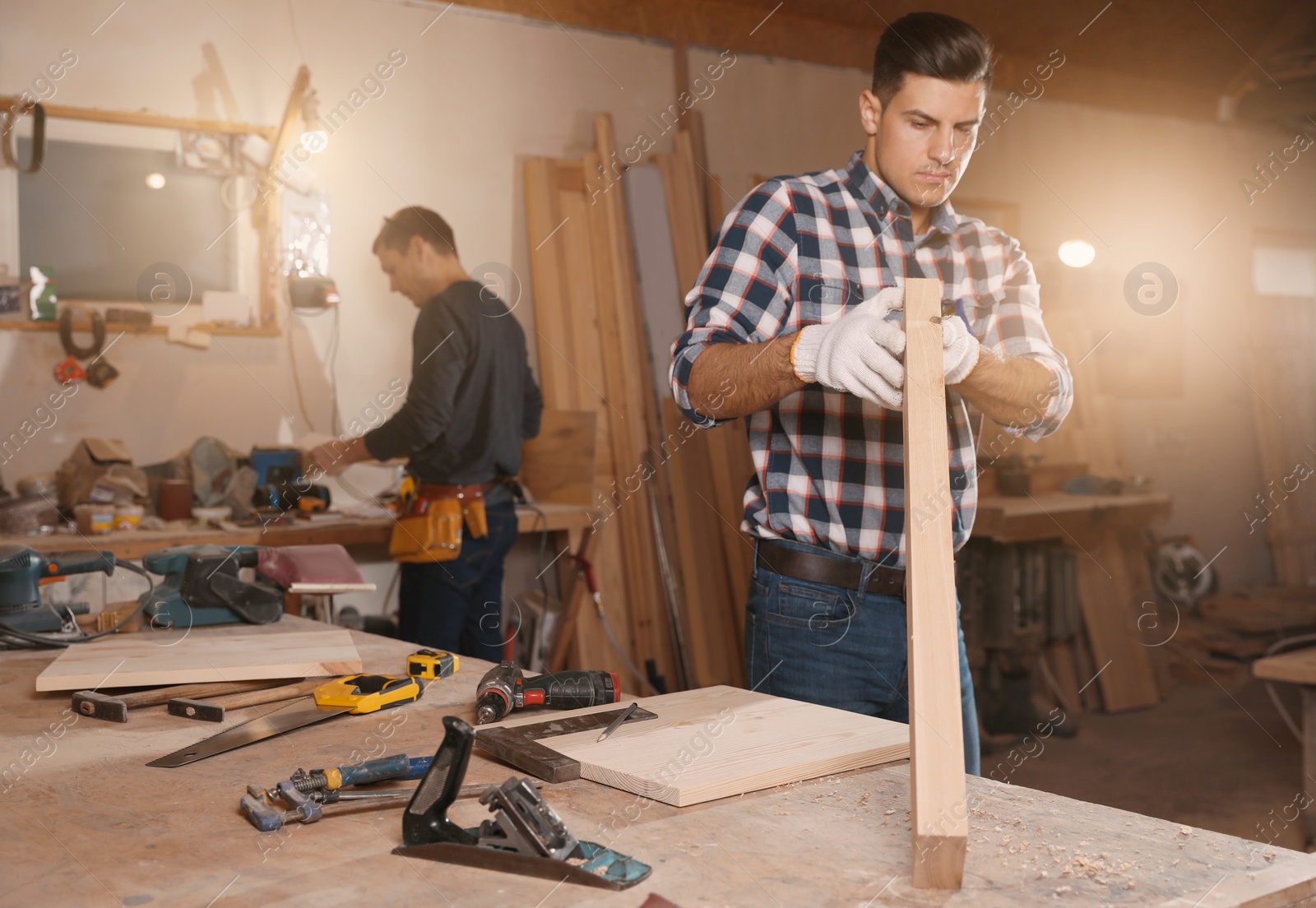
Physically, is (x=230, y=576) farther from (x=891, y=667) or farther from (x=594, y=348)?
(x=594, y=348)

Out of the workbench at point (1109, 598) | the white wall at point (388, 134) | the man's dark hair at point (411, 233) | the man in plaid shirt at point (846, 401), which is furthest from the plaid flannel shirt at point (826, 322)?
the workbench at point (1109, 598)

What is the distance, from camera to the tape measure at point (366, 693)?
137cm

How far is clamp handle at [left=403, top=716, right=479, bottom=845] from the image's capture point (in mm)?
896

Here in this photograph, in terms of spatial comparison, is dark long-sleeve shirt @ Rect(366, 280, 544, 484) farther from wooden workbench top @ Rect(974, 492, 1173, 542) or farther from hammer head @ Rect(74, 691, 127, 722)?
wooden workbench top @ Rect(974, 492, 1173, 542)

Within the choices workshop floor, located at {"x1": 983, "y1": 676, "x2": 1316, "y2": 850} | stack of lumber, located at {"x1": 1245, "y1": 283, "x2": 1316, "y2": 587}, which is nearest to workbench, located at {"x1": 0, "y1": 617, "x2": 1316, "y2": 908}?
workshop floor, located at {"x1": 983, "y1": 676, "x2": 1316, "y2": 850}

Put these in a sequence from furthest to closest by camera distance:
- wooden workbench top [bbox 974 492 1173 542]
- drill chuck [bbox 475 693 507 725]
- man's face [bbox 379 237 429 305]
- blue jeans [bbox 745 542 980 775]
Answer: wooden workbench top [bbox 974 492 1173 542] < man's face [bbox 379 237 429 305] < blue jeans [bbox 745 542 980 775] < drill chuck [bbox 475 693 507 725]

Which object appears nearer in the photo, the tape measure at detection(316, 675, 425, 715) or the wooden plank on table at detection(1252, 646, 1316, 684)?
the tape measure at detection(316, 675, 425, 715)

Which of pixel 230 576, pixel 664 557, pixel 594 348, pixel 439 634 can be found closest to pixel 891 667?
pixel 230 576

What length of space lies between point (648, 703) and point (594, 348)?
324cm

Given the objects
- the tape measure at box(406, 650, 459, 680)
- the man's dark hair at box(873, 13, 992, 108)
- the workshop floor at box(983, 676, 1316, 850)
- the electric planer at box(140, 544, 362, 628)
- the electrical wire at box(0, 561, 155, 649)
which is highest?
the man's dark hair at box(873, 13, 992, 108)

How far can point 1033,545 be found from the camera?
465 centimetres

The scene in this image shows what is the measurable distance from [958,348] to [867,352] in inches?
4.9

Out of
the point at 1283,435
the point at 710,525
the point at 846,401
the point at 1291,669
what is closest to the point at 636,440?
the point at 710,525

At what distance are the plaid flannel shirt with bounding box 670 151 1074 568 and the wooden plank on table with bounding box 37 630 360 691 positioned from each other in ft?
2.23
